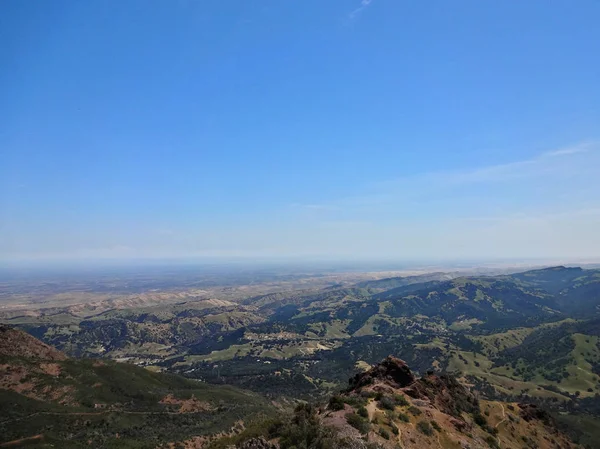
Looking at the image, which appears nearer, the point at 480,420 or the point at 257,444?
the point at 257,444

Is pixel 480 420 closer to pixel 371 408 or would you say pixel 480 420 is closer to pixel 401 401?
A: pixel 401 401

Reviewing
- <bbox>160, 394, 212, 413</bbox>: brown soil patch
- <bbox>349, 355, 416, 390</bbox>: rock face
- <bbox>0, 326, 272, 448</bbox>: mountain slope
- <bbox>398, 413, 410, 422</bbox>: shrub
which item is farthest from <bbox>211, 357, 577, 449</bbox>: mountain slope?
<bbox>160, 394, 212, 413</bbox>: brown soil patch

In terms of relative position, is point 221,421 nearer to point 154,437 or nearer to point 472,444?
point 154,437

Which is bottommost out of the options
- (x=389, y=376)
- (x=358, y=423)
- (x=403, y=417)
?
(x=389, y=376)

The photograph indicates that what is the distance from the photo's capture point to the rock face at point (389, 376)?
2512 inches

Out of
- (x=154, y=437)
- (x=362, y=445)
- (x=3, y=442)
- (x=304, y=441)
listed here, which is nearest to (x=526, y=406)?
(x=362, y=445)

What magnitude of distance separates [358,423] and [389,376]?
29.9 metres

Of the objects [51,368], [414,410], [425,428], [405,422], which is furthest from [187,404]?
[425,428]

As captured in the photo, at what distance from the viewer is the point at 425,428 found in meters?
43.7

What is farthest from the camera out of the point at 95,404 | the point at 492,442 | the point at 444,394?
the point at 95,404

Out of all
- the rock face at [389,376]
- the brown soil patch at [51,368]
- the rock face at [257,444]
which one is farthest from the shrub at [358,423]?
the brown soil patch at [51,368]

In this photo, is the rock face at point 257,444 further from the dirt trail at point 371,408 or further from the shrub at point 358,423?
the dirt trail at point 371,408

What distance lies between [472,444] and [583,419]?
107877mm

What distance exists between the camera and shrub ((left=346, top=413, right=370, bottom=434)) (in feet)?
121
